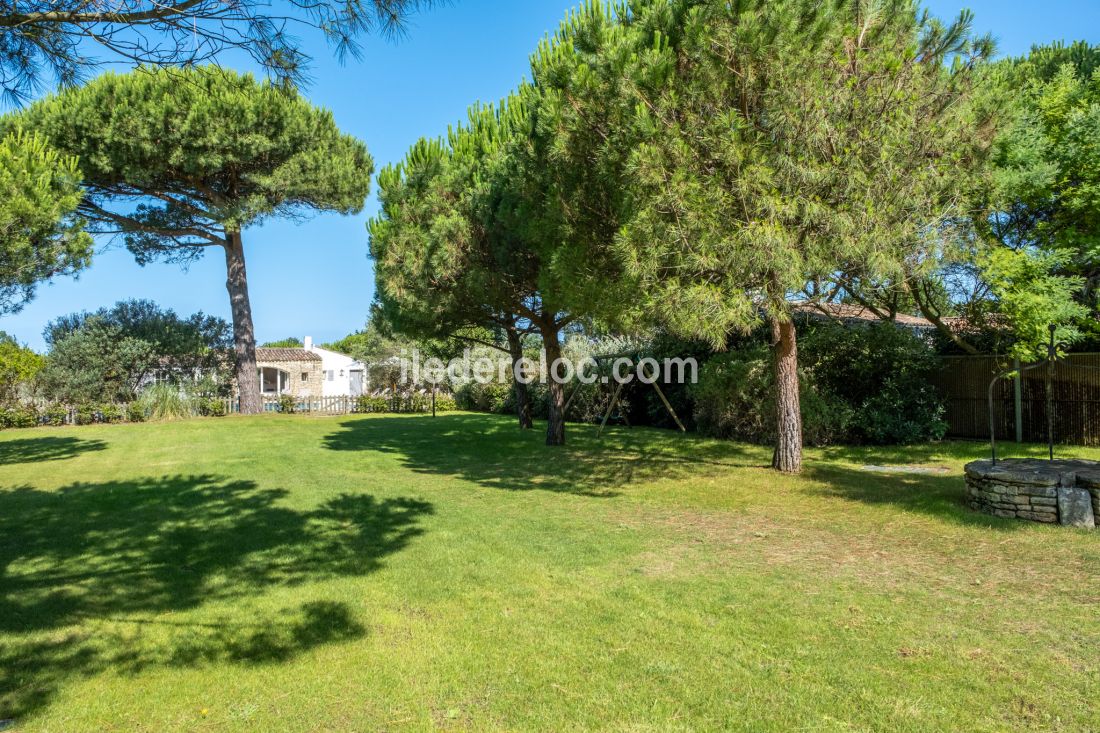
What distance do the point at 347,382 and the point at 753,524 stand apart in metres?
32.6

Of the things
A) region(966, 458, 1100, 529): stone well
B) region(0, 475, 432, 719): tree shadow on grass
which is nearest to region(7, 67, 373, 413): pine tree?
region(0, 475, 432, 719): tree shadow on grass

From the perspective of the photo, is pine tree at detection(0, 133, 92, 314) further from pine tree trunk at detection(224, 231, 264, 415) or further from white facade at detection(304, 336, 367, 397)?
white facade at detection(304, 336, 367, 397)

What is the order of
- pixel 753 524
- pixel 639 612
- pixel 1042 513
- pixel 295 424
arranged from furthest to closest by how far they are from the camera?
pixel 295 424
pixel 753 524
pixel 1042 513
pixel 639 612

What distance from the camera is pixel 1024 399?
11.5 m

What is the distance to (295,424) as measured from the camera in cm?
1767

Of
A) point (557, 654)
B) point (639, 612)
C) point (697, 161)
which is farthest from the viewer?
point (697, 161)

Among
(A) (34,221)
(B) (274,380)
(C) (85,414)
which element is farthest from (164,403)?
(B) (274,380)

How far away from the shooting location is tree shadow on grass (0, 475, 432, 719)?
350cm

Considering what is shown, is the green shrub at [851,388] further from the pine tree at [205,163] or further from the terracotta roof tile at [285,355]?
the terracotta roof tile at [285,355]

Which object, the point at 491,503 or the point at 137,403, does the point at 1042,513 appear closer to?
the point at 491,503

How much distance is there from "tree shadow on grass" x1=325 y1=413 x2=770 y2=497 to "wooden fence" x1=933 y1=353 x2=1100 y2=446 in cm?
445

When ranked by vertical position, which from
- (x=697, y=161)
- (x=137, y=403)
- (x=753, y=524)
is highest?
(x=697, y=161)

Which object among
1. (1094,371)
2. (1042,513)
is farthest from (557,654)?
(1094,371)

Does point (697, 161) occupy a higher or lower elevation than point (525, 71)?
lower
